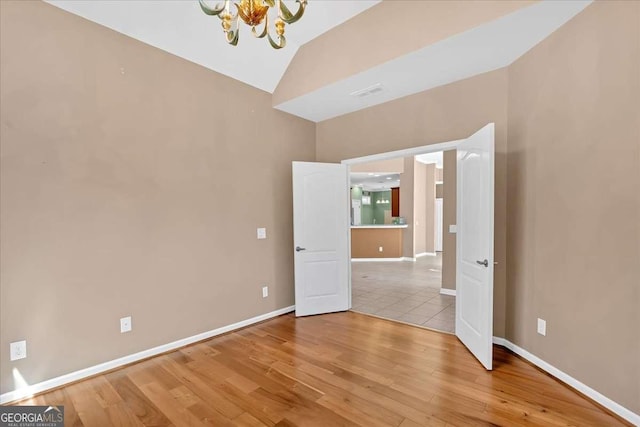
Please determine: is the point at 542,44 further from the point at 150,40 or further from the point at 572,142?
the point at 150,40

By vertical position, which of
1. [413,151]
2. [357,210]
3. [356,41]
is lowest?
[357,210]

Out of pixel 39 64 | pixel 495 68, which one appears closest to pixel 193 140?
pixel 39 64

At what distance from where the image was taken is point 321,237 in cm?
405

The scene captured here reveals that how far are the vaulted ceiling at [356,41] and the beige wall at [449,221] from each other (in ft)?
6.96

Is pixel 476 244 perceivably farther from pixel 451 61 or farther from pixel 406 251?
pixel 406 251

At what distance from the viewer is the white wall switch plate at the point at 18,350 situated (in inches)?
84.5

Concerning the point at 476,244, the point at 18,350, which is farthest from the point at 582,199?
the point at 18,350

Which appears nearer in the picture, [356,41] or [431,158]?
[356,41]

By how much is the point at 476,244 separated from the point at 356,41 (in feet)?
7.82

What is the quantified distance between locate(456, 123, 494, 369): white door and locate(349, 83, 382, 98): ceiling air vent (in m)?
1.16

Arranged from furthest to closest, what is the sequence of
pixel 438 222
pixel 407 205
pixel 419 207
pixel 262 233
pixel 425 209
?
pixel 438 222 → pixel 425 209 → pixel 419 207 → pixel 407 205 → pixel 262 233

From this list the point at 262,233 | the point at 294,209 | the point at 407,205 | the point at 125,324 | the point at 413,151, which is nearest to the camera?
the point at 125,324

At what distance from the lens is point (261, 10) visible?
1.58m

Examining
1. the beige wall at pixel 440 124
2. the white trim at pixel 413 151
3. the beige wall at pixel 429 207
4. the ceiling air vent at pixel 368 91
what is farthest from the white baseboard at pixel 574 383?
the beige wall at pixel 429 207
